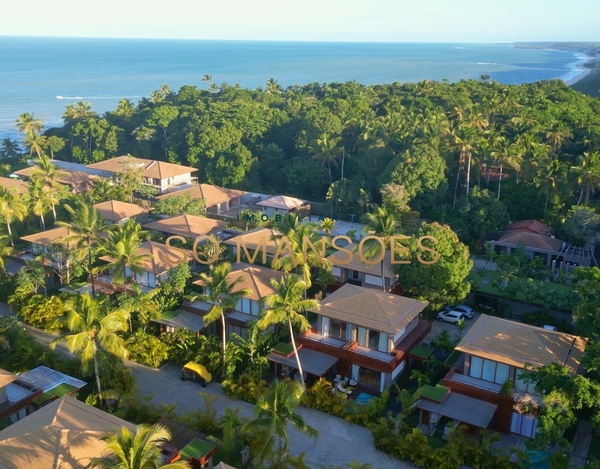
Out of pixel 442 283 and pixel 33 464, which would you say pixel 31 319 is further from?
pixel 442 283

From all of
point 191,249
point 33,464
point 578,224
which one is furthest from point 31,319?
point 578,224

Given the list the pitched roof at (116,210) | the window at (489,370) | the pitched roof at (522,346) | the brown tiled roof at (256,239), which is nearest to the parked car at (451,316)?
the pitched roof at (522,346)

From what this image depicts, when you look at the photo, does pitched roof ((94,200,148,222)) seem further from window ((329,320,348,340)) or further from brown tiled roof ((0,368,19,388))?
window ((329,320,348,340))

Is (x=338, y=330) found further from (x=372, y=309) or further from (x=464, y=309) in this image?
(x=464, y=309)

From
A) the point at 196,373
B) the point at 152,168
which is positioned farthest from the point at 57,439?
the point at 152,168

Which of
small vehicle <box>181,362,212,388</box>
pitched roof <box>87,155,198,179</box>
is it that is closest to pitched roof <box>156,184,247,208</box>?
pitched roof <box>87,155,198,179</box>
